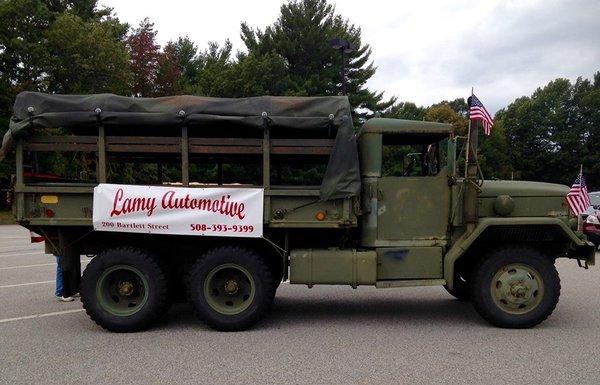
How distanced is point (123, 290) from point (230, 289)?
4.31ft

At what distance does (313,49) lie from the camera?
39281mm

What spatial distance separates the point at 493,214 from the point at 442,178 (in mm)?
803

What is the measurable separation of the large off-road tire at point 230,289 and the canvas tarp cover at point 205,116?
1232 mm

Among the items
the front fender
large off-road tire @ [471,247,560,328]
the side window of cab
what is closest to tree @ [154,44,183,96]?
the side window of cab

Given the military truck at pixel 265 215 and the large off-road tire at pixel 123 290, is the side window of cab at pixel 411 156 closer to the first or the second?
the military truck at pixel 265 215

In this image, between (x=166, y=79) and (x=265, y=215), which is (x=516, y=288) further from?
(x=166, y=79)

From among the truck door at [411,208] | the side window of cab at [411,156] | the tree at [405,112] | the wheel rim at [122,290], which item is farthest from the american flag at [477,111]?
the tree at [405,112]

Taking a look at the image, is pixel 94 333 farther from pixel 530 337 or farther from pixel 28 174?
pixel 530 337

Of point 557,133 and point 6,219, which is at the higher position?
point 557,133

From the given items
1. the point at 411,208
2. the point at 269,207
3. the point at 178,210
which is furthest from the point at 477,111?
the point at 178,210

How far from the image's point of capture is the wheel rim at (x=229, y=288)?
6.49 m

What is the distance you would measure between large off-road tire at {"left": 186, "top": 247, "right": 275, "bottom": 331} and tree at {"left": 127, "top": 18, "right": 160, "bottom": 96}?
116 ft

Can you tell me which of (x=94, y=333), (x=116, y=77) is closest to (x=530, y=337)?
(x=94, y=333)

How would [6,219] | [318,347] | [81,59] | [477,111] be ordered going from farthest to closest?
[81,59] < [6,219] < [477,111] < [318,347]
